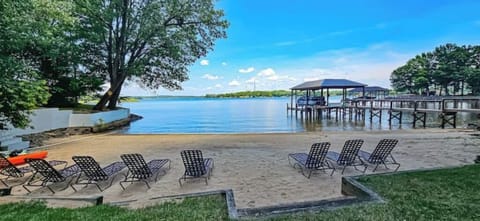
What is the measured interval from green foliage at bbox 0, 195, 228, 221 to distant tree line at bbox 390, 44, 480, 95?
6672cm

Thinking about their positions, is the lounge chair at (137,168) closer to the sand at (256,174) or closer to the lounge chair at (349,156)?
the sand at (256,174)

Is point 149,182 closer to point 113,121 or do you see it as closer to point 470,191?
point 470,191

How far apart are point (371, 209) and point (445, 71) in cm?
6832

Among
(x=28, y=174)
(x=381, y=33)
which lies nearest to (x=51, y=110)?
(x=28, y=174)

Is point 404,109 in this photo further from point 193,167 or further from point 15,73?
point 15,73

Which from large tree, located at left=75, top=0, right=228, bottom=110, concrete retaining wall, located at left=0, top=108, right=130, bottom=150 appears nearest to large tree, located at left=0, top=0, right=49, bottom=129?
concrete retaining wall, located at left=0, top=108, right=130, bottom=150

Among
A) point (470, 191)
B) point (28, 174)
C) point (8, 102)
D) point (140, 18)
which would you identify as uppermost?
point (140, 18)

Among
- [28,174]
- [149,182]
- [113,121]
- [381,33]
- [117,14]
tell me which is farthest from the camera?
[381,33]

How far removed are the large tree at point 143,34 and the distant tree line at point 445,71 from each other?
→ 52.9 m

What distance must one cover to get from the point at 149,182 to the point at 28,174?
346 centimetres

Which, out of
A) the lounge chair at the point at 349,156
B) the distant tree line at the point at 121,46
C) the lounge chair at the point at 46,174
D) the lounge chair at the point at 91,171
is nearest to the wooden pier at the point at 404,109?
the lounge chair at the point at 349,156

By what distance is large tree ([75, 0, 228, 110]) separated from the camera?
21.6 meters

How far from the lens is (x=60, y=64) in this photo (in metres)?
20.6

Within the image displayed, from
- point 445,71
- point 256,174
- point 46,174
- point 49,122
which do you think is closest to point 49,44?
point 49,122
